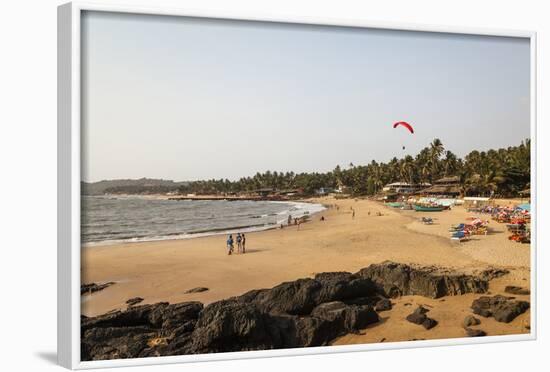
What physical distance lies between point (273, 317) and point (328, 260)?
0.95 metres

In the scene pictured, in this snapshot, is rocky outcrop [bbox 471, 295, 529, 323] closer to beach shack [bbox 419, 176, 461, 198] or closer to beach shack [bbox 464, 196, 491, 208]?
beach shack [bbox 464, 196, 491, 208]

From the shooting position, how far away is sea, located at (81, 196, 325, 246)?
578 cm

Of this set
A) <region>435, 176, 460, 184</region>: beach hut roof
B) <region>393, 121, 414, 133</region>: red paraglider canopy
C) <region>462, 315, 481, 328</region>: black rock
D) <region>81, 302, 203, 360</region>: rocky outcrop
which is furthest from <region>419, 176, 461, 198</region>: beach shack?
<region>81, 302, 203, 360</region>: rocky outcrop

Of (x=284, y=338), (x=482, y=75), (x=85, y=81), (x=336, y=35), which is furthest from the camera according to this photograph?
(x=482, y=75)

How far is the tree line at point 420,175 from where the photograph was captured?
260 inches

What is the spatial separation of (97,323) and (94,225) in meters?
1.00

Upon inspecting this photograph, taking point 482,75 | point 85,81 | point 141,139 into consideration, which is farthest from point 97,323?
point 482,75

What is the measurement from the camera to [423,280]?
691 centimetres

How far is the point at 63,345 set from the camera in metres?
5.77

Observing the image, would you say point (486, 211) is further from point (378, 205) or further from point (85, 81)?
point (85, 81)

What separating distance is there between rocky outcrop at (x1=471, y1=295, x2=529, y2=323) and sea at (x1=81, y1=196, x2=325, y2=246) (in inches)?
87.7

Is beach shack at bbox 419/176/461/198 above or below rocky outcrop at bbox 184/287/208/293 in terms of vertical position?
above

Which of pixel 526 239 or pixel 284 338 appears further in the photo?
pixel 526 239

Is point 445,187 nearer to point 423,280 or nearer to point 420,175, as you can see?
point 420,175
